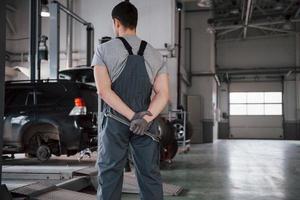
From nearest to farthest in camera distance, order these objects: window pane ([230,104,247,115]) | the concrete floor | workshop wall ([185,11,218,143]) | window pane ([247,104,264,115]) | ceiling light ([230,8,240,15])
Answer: the concrete floor, ceiling light ([230,8,240,15]), workshop wall ([185,11,218,143]), window pane ([247,104,264,115]), window pane ([230,104,247,115])

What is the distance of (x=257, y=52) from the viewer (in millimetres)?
21938

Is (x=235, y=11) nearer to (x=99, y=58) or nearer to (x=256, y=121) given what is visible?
(x=256, y=121)

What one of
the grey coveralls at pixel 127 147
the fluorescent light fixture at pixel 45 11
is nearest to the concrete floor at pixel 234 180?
the grey coveralls at pixel 127 147

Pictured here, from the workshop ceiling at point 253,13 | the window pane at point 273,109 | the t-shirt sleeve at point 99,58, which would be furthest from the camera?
the window pane at point 273,109

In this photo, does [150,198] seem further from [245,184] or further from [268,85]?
[268,85]

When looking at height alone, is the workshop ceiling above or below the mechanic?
above

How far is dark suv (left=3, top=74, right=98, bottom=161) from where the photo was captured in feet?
19.9

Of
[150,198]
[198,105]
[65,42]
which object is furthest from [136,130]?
[198,105]

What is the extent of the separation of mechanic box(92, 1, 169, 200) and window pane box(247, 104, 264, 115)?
74.1 feet

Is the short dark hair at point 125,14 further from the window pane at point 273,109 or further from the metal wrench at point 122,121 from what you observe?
the window pane at point 273,109

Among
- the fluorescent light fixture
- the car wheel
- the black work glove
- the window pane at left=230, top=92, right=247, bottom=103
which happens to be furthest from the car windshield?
the window pane at left=230, top=92, right=247, bottom=103

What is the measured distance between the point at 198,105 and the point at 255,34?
7543 millimetres

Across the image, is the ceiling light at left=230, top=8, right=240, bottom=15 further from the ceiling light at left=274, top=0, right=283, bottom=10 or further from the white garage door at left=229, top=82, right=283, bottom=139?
the white garage door at left=229, top=82, right=283, bottom=139

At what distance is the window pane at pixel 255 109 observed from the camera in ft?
77.4
